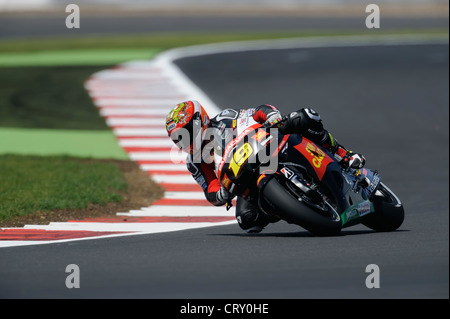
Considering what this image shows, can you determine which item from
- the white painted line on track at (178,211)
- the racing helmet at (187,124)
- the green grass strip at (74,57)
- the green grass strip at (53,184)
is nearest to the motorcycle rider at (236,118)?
the racing helmet at (187,124)

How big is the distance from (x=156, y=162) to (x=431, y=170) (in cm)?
448

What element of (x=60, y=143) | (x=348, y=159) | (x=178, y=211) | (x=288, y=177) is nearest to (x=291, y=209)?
(x=288, y=177)

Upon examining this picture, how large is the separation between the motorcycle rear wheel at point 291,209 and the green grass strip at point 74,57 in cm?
1871

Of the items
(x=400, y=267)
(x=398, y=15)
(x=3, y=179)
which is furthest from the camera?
(x=398, y=15)

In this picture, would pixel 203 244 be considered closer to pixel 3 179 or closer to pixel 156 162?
pixel 3 179

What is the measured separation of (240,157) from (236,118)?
0.56 metres

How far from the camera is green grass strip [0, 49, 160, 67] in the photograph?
1027 inches

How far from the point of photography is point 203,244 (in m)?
7.78

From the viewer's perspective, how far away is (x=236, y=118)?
8.14 meters

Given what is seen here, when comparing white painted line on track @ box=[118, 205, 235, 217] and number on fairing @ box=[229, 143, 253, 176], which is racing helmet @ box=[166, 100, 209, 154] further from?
white painted line on track @ box=[118, 205, 235, 217]

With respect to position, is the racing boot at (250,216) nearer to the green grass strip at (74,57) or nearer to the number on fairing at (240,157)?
the number on fairing at (240,157)

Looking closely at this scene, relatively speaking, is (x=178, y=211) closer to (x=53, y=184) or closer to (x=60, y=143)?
(x=53, y=184)

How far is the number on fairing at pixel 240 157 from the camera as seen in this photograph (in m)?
7.69

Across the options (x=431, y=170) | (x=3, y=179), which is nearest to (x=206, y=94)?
(x=431, y=170)
